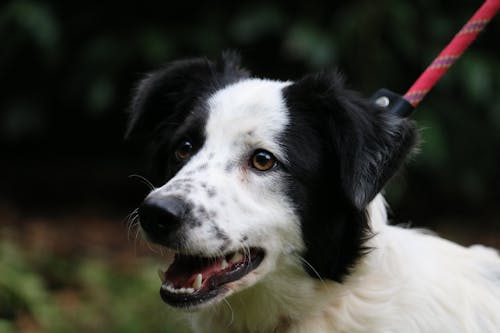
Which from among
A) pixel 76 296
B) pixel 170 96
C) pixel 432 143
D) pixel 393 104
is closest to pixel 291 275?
pixel 393 104

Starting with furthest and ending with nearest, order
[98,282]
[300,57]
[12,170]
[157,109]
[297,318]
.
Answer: [12,170], [300,57], [98,282], [157,109], [297,318]

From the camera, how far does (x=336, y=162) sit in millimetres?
3180

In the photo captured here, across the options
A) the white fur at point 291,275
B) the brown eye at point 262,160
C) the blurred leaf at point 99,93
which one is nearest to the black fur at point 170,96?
the white fur at point 291,275

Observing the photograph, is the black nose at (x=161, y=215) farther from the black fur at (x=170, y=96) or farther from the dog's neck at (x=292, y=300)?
the black fur at (x=170, y=96)

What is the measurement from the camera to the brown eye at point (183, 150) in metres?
3.23

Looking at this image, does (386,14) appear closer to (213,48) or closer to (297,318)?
(213,48)

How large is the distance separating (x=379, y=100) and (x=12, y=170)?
6261mm

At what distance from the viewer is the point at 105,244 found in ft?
24.2

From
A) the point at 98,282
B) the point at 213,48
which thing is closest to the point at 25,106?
the point at 213,48

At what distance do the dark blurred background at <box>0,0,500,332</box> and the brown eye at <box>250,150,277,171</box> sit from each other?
368cm

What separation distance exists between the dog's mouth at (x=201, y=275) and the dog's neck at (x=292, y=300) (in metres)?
0.19

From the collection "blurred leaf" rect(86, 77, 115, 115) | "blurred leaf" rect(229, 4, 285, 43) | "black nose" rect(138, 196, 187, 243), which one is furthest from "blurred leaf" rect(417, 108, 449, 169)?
"black nose" rect(138, 196, 187, 243)

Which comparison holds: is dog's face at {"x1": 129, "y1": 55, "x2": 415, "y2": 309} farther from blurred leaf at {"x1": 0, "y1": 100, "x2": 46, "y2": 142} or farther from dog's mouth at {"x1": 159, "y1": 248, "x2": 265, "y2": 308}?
blurred leaf at {"x1": 0, "y1": 100, "x2": 46, "y2": 142}

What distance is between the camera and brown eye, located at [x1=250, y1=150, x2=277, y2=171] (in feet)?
10.2
